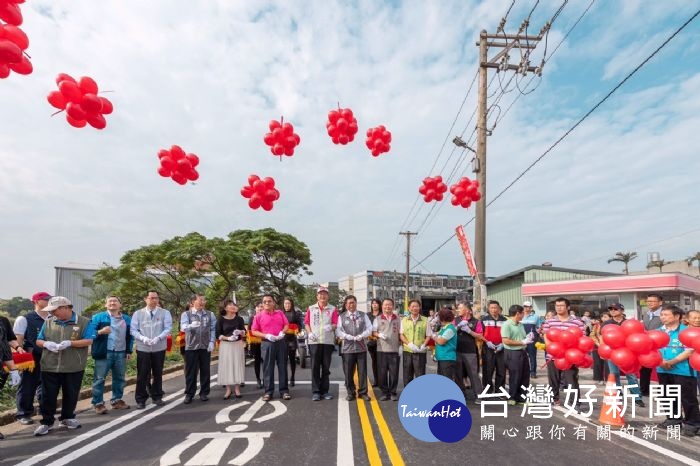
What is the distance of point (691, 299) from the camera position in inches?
918

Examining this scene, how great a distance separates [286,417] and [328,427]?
847 millimetres

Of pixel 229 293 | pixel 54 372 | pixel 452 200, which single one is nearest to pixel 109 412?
pixel 54 372

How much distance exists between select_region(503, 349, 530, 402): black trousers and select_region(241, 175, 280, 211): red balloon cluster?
6249 mm

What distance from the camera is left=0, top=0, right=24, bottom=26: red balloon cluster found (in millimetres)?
4820

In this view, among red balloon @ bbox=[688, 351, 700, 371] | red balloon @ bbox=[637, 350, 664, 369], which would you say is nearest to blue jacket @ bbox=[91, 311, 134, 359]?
red balloon @ bbox=[637, 350, 664, 369]

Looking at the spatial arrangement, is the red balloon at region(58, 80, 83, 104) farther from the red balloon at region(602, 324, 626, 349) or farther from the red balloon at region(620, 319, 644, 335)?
the red balloon at region(620, 319, 644, 335)

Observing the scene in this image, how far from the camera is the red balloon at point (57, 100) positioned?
19.9 ft

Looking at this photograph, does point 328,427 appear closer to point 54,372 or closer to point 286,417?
point 286,417

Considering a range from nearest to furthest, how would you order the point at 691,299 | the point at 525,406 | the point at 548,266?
the point at 525,406 → the point at 691,299 → the point at 548,266

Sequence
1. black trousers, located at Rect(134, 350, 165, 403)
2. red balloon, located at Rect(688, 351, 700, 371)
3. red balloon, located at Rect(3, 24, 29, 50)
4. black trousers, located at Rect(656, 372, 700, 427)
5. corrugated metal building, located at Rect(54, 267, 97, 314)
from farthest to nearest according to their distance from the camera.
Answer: corrugated metal building, located at Rect(54, 267, 97, 314)
black trousers, located at Rect(134, 350, 165, 403)
black trousers, located at Rect(656, 372, 700, 427)
red balloon, located at Rect(688, 351, 700, 371)
red balloon, located at Rect(3, 24, 29, 50)

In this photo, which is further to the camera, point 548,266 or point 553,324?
point 548,266

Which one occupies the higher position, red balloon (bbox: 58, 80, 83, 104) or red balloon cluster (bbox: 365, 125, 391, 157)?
red balloon cluster (bbox: 365, 125, 391, 157)

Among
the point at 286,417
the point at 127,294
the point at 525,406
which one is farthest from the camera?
the point at 127,294

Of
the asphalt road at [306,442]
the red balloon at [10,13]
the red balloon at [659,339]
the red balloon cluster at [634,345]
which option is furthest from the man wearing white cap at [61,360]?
the red balloon at [659,339]
